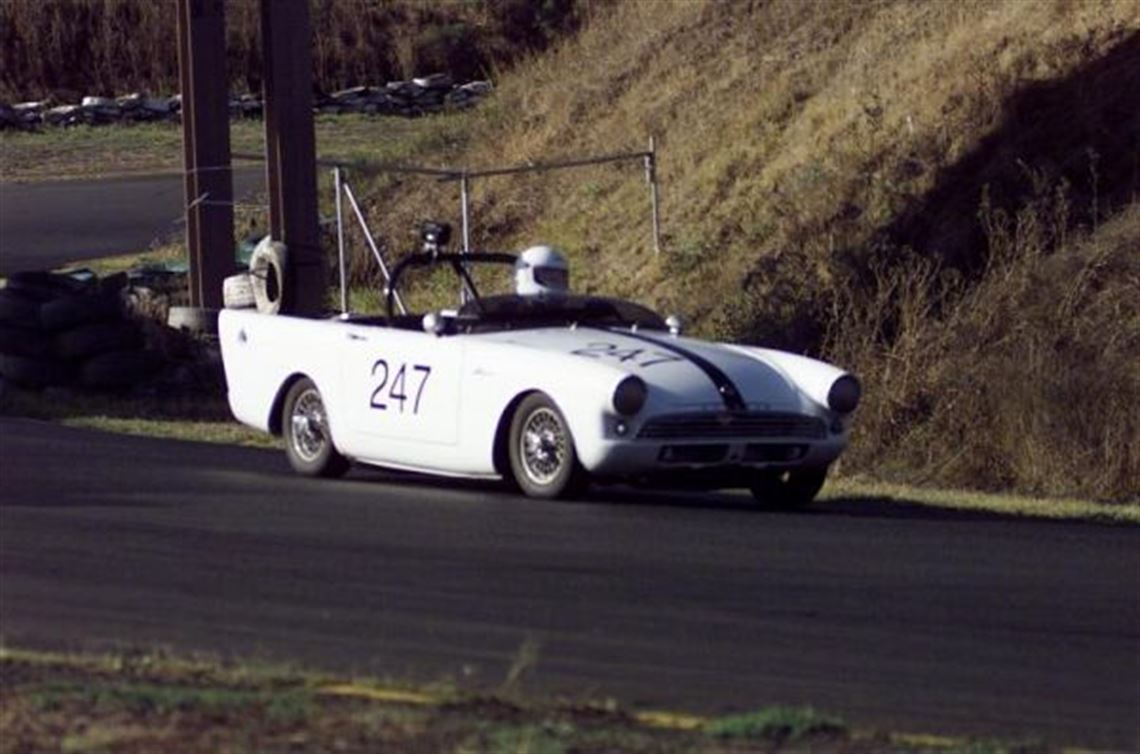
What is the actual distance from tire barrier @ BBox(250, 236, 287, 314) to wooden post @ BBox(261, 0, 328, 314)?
114 centimetres

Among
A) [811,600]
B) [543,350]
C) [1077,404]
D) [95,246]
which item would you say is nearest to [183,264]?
[95,246]

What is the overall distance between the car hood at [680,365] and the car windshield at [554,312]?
0.20 m

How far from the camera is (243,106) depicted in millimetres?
47344

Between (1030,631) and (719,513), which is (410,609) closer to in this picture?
(1030,631)

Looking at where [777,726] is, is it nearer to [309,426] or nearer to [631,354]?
[631,354]

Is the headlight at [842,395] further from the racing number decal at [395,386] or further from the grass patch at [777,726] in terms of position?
the grass patch at [777,726]

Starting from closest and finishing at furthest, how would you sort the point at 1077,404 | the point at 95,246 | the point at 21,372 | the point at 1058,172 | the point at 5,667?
1. the point at 5,667
2. the point at 1077,404
3. the point at 21,372
4. the point at 1058,172
5. the point at 95,246

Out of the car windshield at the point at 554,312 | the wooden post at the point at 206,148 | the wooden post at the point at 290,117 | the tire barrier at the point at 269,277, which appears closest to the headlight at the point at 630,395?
the car windshield at the point at 554,312

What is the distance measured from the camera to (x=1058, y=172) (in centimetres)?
2230

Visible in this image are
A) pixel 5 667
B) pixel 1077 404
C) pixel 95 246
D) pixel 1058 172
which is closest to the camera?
pixel 5 667

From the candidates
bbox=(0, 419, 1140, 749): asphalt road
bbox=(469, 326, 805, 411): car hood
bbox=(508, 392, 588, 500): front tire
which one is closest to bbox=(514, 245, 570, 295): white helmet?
bbox=(469, 326, 805, 411): car hood

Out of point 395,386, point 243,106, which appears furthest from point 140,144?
point 395,386

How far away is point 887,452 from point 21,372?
6.81 m

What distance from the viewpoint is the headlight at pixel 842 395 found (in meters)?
13.8
